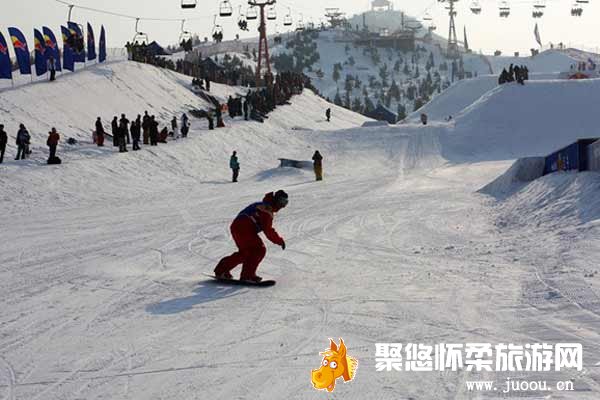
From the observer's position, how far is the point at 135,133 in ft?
94.1

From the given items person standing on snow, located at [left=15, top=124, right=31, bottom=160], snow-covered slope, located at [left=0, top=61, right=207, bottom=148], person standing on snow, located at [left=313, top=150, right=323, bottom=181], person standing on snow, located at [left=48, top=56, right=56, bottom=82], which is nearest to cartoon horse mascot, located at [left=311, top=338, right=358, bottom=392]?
person standing on snow, located at [left=15, top=124, right=31, bottom=160]

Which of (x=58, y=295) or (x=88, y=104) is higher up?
(x=88, y=104)

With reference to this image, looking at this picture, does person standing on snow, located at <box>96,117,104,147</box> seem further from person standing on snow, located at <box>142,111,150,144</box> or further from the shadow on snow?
the shadow on snow

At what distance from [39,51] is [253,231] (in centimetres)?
2410

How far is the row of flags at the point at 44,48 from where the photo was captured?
94.8ft

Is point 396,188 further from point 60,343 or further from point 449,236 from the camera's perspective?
point 60,343

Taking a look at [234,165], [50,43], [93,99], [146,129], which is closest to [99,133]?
[146,129]

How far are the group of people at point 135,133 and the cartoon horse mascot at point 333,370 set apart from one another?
2242 cm

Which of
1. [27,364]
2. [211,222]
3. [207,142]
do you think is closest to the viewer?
[27,364]

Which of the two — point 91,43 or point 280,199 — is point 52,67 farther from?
point 280,199

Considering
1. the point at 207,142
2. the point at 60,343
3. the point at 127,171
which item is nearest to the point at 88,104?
the point at 207,142

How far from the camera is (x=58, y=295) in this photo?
32.4 feet

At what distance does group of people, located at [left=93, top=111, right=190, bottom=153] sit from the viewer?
1104 inches

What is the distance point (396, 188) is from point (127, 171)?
891cm
